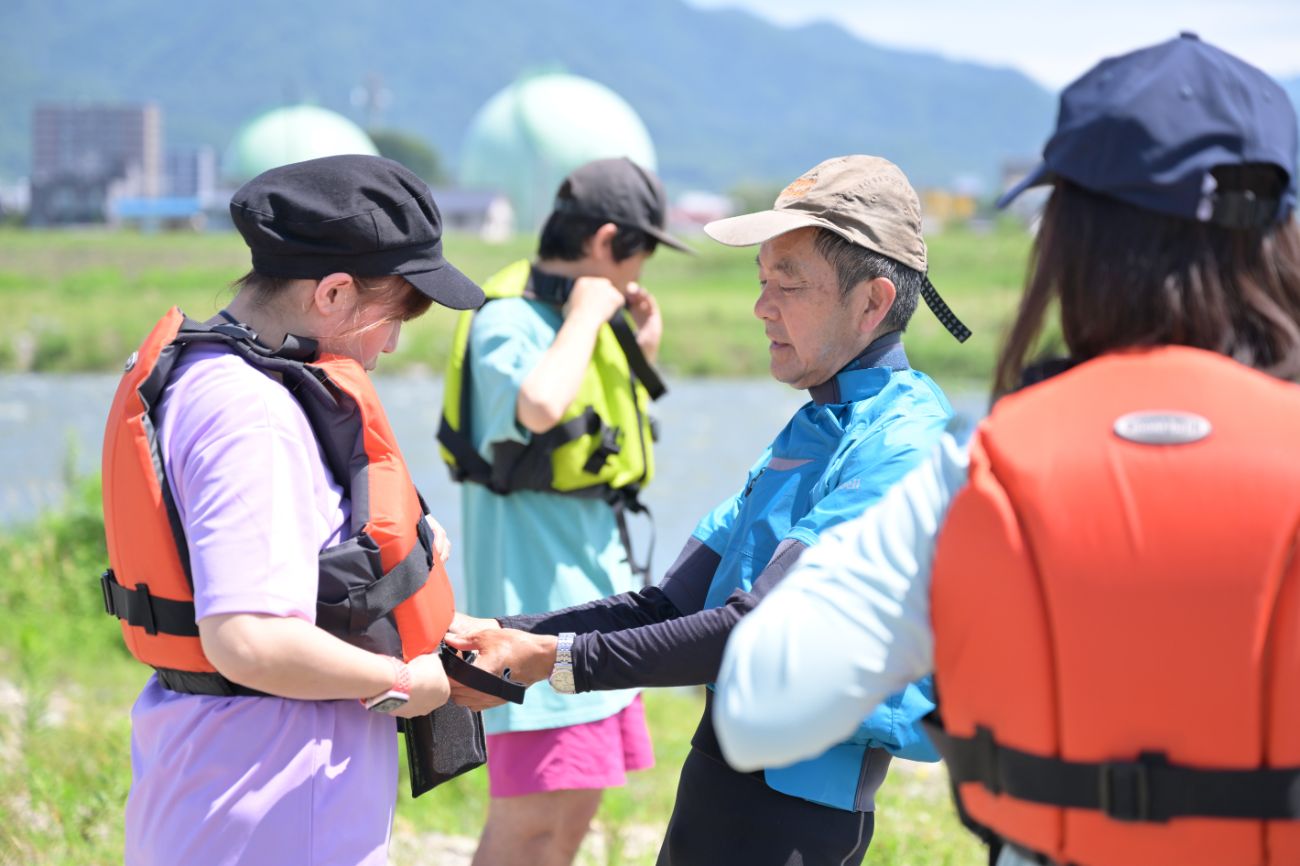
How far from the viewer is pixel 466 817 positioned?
231 inches

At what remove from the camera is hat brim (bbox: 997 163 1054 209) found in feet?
5.94

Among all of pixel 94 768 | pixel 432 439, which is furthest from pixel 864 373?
pixel 432 439

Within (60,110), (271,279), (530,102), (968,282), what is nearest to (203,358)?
(271,279)

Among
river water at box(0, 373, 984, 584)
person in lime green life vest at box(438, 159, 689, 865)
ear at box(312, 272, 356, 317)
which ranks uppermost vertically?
ear at box(312, 272, 356, 317)

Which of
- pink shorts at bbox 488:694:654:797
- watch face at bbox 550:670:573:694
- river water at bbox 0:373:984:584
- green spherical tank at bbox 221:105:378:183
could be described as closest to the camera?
watch face at bbox 550:670:573:694

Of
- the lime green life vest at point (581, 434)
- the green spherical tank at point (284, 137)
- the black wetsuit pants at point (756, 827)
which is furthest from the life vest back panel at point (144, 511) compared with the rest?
the green spherical tank at point (284, 137)

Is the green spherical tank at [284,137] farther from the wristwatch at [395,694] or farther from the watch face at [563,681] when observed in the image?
the wristwatch at [395,694]

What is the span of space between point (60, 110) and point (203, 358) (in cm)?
21071

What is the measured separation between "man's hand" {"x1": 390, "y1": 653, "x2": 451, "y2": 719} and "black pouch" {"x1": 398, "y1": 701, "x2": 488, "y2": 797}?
0.60 ft

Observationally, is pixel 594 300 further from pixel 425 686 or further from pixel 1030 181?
pixel 1030 181

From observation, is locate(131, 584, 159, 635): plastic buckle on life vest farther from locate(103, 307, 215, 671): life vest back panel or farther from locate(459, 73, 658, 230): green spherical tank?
locate(459, 73, 658, 230): green spherical tank

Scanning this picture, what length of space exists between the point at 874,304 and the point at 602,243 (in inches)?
71.1

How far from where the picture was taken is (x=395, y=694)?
97.2 inches

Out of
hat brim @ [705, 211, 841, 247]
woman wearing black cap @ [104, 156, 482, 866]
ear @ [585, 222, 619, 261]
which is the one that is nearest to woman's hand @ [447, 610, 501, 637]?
woman wearing black cap @ [104, 156, 482, 866]
